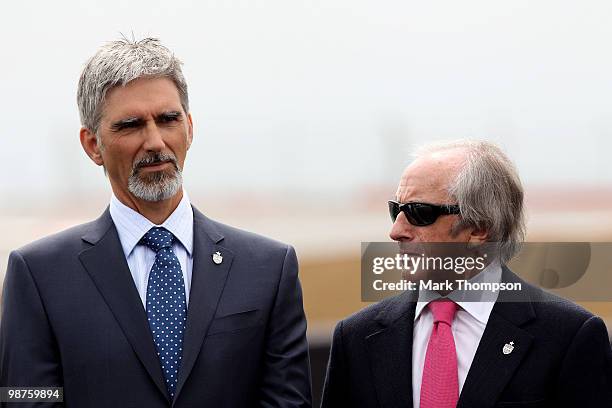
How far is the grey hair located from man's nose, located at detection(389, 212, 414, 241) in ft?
0.43

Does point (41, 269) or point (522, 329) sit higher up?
point (41, 269)

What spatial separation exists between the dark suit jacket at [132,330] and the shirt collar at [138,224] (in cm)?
3

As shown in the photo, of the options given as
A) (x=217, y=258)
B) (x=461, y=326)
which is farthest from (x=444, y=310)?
(x=217, y=258)

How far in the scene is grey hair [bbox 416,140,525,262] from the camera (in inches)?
123

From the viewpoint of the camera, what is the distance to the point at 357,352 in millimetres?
3217

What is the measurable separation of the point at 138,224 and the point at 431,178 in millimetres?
824

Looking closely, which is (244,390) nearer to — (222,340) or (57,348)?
(222,340)

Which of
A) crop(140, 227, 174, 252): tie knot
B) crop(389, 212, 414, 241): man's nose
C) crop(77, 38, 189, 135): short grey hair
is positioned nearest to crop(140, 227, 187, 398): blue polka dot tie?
crop(140, 227, 174, 252): tie knot

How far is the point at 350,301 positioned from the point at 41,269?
3022 mm

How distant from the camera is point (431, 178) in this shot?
10.2 ft

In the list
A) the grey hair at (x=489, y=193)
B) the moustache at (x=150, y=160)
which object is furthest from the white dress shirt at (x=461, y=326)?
the moustache at (x=150, y=160)

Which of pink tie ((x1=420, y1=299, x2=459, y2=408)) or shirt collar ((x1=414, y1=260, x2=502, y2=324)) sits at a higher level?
shirt collar ((x1=414, y1=260, x2=502, y2=324))

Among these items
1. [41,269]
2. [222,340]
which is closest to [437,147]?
[222,340]

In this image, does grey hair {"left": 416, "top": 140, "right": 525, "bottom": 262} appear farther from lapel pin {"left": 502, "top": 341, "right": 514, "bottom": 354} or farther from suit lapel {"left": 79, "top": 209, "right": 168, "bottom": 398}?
suit lapel {"left": 79, "top": 209, "right": 168, "bottom": 398}
